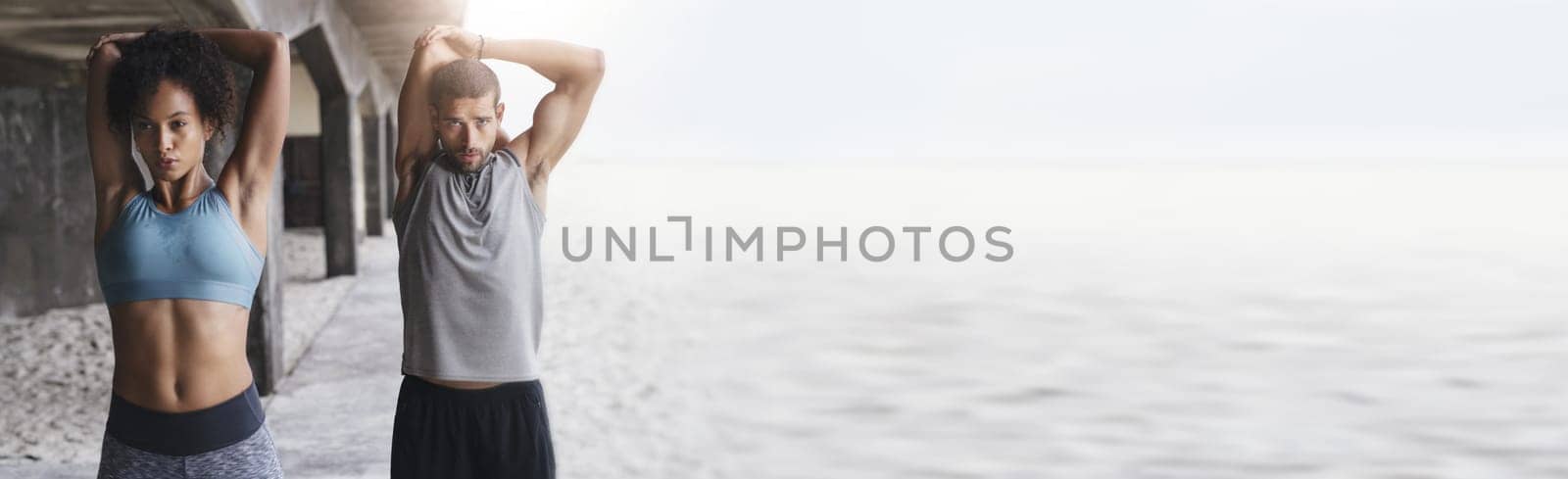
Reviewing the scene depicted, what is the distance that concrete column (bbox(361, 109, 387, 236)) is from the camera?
11992mm

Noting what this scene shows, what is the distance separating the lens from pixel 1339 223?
2592cm

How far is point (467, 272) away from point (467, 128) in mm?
199

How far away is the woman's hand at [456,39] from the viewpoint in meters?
1.84

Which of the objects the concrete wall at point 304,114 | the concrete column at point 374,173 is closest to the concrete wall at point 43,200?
the concrete column at point 374,173

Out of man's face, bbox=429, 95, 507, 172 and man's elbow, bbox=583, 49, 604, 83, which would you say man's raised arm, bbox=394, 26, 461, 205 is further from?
man's elbow, bbox=583, 49, 604, 83

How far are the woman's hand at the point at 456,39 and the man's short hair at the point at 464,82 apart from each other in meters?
0.05

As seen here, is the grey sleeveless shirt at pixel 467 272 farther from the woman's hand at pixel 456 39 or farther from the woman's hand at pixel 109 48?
the woman's hand at pixel 109 48

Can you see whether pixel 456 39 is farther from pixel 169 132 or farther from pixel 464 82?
pixel 169 132

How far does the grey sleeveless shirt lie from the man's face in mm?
22

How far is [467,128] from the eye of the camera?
1.79 m

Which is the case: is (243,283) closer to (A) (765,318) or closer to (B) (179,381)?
(B) (179,381)

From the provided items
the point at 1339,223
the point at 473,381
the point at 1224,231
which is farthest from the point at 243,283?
the point at 1339,223

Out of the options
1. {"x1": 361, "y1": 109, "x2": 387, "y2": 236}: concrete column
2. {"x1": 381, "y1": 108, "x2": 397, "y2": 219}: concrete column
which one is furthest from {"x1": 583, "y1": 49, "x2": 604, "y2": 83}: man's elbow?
{"x1": 381, "y1": 108, "x2": 397, "y2": 219}: concrete column

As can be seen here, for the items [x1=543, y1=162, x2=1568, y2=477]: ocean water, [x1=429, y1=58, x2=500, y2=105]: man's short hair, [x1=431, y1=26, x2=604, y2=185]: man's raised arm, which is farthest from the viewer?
[x1=543, y1=162, x2=1568, y2=477]: ocean water
